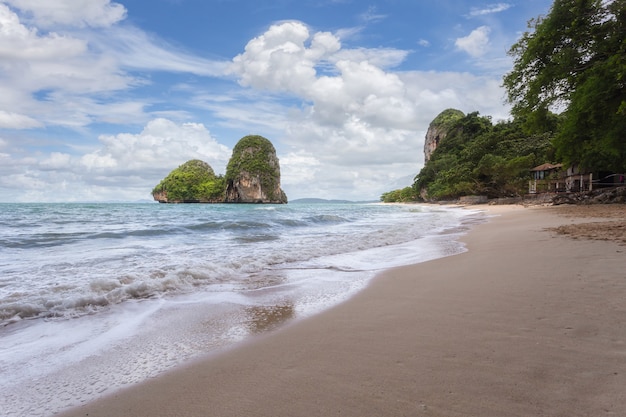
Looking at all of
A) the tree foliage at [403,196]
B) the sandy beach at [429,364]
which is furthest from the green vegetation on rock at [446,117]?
the sandy beach at [429,364]

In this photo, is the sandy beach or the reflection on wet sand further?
the reflection on wet sand

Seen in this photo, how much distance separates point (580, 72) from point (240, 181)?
345 ft

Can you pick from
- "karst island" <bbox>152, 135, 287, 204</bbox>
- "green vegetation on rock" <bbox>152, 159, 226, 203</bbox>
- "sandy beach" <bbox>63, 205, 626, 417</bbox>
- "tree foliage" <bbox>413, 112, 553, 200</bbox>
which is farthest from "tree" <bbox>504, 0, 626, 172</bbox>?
"green vegetation on rock" <bbox>152, 159, 226, 203</bbox>

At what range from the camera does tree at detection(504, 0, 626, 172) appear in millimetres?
13449

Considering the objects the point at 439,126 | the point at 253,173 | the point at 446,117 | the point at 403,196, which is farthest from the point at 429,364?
the point at 446,117

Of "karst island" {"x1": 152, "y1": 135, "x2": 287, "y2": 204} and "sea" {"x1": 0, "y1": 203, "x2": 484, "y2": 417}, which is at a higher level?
"karst island" {"x1": 152, "y1": 135, "x2": 287, "y2": 204}

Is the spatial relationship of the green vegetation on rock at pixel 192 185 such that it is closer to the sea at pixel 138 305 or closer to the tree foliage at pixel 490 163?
the tree foliage at pixel 490 163

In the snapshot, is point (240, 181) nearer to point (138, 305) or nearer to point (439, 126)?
point (439, 126)

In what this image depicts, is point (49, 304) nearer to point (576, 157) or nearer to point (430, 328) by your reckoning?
point (430, 328)

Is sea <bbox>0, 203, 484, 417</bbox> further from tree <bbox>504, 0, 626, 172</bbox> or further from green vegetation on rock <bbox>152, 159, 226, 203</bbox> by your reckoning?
green vegetation on rock <bbox>152, 159, 226, 203</bbox>

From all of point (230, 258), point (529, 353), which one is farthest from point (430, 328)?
point (230, 258)

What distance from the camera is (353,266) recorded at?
21.7 feet

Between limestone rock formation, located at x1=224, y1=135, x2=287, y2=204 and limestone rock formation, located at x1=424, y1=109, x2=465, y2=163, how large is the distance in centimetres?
5294

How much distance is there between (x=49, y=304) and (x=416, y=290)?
14.1 ft
